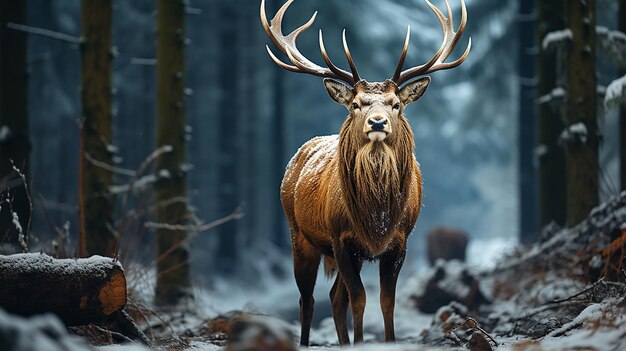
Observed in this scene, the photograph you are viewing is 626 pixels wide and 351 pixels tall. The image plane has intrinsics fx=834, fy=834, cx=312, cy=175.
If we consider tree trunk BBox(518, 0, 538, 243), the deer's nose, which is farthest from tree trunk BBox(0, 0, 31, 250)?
tree trunk BBox(518, 0, 538, 243)

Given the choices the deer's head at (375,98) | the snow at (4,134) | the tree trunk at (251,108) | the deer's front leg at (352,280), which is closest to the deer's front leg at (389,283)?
the deer's front leg at (352,280)

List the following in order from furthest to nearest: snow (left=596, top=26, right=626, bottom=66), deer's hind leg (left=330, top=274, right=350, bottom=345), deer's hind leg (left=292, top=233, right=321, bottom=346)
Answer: snow (left=596, top=26, right=626, bottom=66), deer's hind leg (left=292, top=233, right=321, bottom=346), deer's hind leg (left=330, top=274, right=350, bottom=345)

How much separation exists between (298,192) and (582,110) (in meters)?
3.95

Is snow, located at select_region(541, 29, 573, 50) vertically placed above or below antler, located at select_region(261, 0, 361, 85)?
above

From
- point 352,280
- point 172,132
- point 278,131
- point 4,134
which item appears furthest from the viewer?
point 278,131

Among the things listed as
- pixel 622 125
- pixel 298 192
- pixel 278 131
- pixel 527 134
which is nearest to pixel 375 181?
pixel 298 192

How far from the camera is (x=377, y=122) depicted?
19.6ft

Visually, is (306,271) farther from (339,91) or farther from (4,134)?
(4,134)

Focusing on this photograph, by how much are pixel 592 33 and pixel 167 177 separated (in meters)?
5.49

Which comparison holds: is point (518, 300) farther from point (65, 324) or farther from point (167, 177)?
point (65, 324)

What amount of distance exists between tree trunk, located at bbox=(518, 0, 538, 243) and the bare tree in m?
9.83

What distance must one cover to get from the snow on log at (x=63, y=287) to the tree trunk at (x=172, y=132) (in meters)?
4.80

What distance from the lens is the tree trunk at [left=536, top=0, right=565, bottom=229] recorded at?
12148mm

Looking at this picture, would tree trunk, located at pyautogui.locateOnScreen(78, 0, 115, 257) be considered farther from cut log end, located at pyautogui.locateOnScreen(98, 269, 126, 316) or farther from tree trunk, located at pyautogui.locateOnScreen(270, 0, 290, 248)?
tree trunk, located at pyautogui.locateOnScreen(270, 0, 290, 248)
